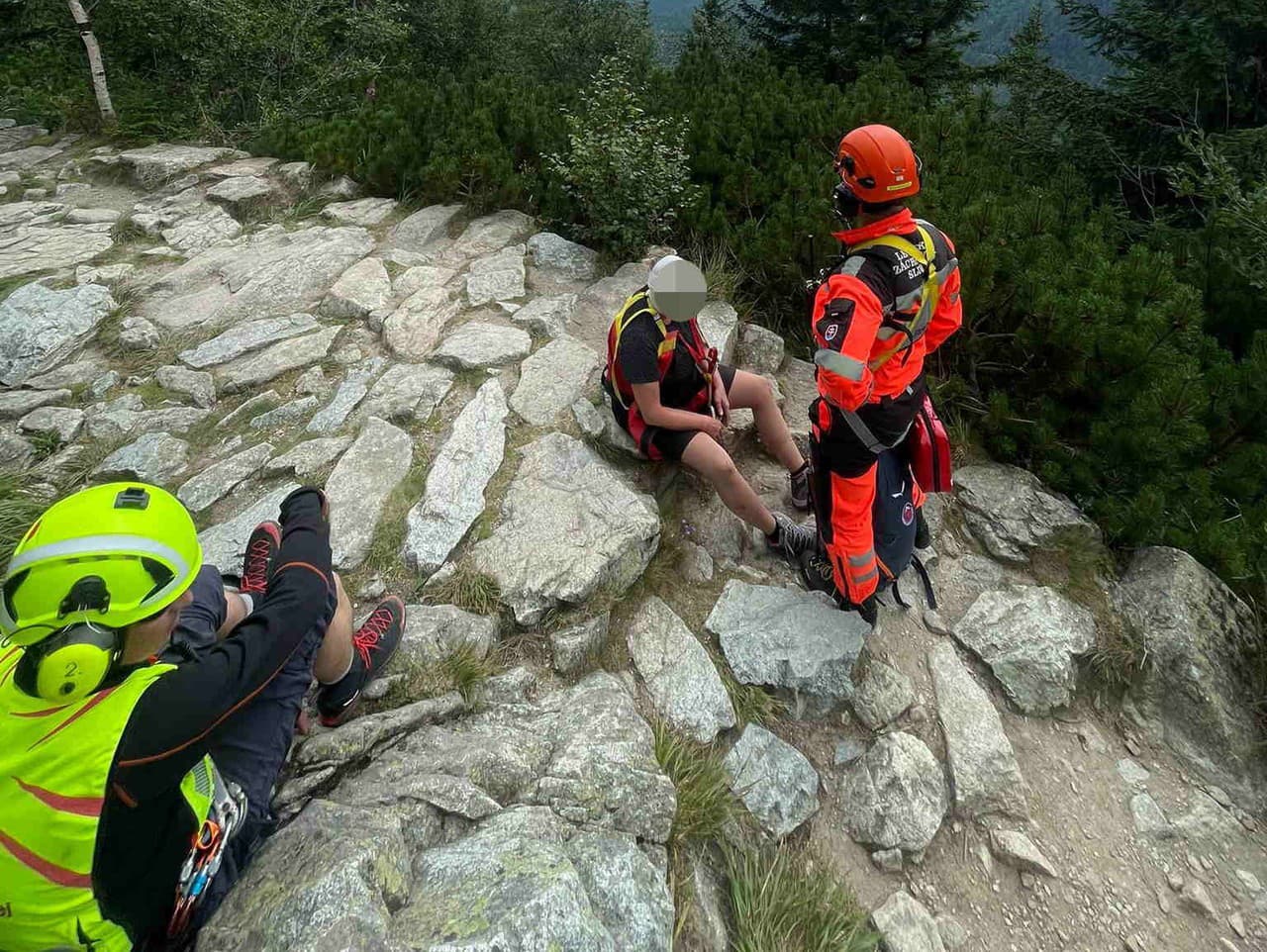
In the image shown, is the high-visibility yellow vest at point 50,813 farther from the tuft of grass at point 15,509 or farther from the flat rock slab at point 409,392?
the flat rock slab at point 409,392

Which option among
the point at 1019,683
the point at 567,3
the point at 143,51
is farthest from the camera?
the point at 567,3

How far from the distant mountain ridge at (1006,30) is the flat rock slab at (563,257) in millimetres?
5832

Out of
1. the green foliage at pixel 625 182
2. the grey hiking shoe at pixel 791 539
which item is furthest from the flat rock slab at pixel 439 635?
the green foliage at pixel 625 182

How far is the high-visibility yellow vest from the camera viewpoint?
56.3 inches

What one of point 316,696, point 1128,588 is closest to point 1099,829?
point 1128,588

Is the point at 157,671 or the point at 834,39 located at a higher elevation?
the point at 834,39

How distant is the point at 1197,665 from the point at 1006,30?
81.7 meters

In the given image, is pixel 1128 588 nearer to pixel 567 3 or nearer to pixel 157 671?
pixel 157 671

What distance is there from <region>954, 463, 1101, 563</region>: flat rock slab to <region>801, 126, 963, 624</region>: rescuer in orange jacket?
3.55 ft

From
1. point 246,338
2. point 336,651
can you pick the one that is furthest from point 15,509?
point 336,651

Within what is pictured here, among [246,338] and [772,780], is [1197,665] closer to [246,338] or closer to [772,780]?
[772,780]

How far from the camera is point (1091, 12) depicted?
7.12m

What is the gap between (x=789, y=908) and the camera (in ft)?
8.11

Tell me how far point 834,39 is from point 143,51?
9.39 meters
